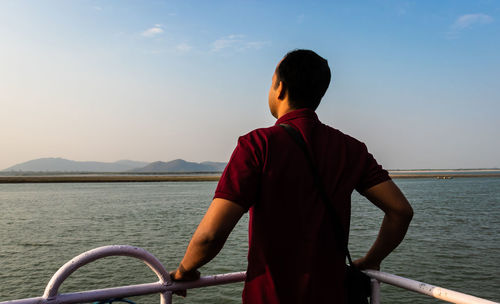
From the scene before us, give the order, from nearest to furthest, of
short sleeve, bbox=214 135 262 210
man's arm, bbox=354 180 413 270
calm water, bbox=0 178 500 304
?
short sleeve, bbox=214 135 262 210 < man's arm, bbox=354 180 413 270 < calm water, bbox=0 178 500 304

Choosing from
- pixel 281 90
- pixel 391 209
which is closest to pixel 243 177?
pixel 281 90

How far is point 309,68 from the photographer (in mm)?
1555

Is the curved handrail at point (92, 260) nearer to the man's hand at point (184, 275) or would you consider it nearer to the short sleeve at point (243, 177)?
the man's hand at point (184, 275)

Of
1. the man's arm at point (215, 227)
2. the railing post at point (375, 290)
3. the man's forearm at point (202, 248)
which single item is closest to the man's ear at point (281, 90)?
the man's arm at point (215, 227)

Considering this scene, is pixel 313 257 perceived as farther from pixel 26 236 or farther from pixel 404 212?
pixel 26 236

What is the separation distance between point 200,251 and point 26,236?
21.0 meters

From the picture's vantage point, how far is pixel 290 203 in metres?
1.38

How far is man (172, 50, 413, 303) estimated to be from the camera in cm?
136

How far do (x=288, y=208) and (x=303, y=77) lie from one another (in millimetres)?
545

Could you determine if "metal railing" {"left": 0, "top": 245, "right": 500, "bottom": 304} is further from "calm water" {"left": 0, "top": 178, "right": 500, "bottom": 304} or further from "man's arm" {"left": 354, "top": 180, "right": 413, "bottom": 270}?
"calm water" {"left": 0, "top": 178, "right": 500, "bottom": 304}

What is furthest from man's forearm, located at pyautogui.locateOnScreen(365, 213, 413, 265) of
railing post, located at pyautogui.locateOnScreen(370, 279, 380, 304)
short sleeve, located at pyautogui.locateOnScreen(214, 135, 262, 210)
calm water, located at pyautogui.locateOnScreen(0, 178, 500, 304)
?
calm water, located at pyautogui.locateOnScreen(0, 178, 500, 304)

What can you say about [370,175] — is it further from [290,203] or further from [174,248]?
[174,248]

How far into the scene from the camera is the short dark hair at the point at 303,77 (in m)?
1.56

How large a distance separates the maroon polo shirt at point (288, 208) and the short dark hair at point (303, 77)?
11cm
